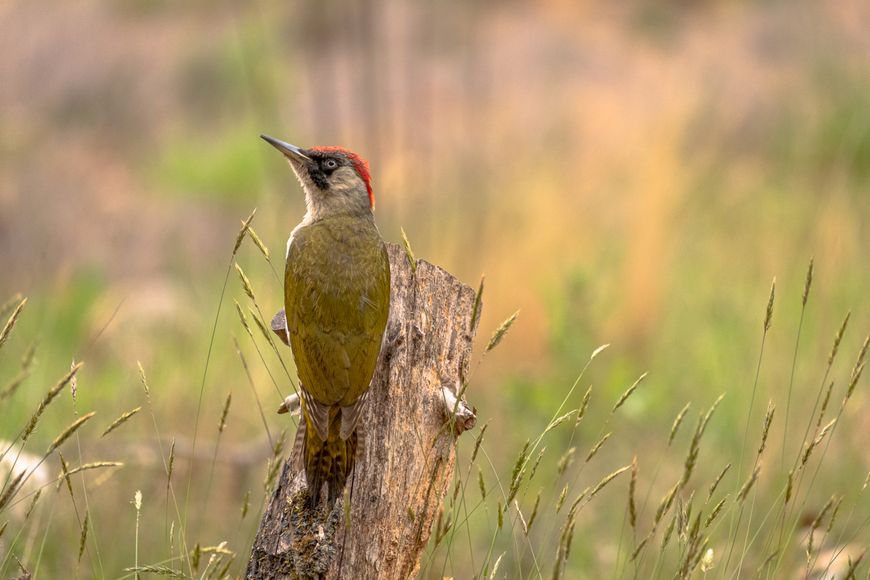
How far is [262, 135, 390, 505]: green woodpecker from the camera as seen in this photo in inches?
114

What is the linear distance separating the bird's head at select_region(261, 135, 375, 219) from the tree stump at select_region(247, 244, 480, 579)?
836mm

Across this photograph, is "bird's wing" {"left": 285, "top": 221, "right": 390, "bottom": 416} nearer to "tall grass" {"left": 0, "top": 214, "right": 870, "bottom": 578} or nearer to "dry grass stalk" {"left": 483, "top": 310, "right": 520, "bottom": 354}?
"tall grass" {"left": 0, "top": 214, "right": 870, "bottom": 578}

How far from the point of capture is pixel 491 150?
11.6 metres

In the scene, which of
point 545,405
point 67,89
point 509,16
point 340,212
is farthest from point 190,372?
point 509,16

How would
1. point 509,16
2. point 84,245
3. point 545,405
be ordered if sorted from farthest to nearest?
point 509,16 → point 84,245 → point 545,405

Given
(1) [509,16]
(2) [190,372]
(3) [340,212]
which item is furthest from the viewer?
(1) [509,16]

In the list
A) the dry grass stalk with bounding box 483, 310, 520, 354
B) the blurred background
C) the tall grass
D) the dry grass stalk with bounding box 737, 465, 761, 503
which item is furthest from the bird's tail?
the dry grass stalk with bounding box 737, 465, 761, 503

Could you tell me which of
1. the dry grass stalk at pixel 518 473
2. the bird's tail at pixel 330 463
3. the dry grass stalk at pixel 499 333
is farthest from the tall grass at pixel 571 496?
the dry grass stalk at pixel 518 473

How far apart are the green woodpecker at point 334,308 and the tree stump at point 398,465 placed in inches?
1.8

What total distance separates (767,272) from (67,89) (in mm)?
10292

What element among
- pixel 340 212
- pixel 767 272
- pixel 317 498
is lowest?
pixel 767 272

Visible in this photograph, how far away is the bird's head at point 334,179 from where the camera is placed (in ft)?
13.1

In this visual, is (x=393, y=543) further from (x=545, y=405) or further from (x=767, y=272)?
(x=767, y=272)

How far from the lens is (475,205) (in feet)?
27.3
